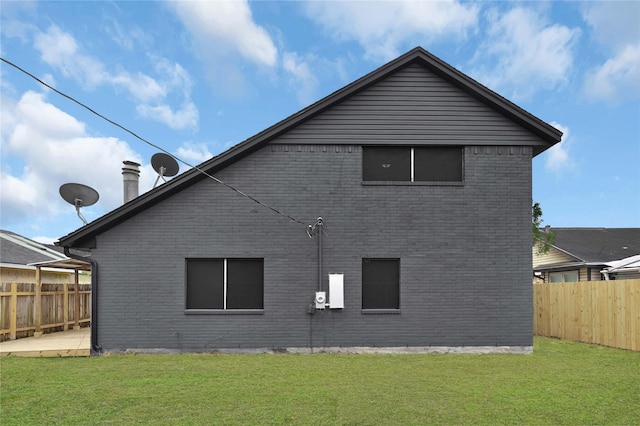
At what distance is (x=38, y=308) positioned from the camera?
1348 centimetres

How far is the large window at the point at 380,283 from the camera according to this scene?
424 inches

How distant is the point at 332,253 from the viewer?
10.8 metres

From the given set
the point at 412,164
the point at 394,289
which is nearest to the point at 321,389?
the point at 394,289

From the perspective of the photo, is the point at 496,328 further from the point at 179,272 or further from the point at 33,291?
the point at 33,291

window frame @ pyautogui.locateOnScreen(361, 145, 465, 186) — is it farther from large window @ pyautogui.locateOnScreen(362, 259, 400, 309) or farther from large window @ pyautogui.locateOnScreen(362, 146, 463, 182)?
large window @ pyautogui.locateOnScreen(362, 259, 400, 309)

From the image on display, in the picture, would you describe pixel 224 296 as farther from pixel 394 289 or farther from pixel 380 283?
pixel 394 289

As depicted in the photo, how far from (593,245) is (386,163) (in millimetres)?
16864

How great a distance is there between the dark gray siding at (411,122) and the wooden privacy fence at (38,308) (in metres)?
8.82

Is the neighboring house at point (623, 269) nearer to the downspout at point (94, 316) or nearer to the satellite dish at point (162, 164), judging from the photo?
the satellite dish at point (162, 164)

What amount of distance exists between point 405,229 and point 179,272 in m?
5.32

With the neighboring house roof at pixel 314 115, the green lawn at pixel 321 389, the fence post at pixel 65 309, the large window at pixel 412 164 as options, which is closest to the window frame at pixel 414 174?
the large window at pixel 412 164

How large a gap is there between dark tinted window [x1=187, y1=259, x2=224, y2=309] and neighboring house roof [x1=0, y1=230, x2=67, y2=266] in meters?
9.66

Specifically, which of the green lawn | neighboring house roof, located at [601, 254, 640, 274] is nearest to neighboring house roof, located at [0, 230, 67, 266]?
the green lawn

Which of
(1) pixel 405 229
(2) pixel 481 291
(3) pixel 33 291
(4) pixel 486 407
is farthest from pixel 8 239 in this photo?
(4) pixel 486 407
